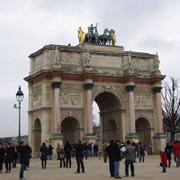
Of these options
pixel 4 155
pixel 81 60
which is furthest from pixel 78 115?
pixel 4 155

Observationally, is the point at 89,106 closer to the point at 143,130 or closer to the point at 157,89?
the point at 143,130

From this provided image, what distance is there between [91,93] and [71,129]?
4886 millimetres

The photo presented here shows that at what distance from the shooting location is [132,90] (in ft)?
133

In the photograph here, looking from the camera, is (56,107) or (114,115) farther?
(114,115)

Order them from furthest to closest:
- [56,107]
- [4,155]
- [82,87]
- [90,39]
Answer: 1. [90,39]
2. [82,87]
3. [56,107]
4. [4,155]

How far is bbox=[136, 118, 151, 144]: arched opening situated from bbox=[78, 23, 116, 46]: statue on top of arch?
10.1 m

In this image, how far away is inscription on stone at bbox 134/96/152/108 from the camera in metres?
41.6

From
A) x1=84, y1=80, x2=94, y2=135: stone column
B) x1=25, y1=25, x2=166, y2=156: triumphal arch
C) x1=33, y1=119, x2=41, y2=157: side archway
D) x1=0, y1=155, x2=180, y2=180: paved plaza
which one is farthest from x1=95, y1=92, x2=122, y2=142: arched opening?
x1=0, y1=155, x2=180, y2=180: paved plaza

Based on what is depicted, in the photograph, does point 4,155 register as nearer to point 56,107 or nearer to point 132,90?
point 56,107

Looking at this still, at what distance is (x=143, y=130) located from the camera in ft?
141

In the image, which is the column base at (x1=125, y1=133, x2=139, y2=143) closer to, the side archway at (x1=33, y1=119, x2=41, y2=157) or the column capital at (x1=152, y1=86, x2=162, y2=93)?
the column capital at (x1=152, y1=86, x2=162, y2=93)

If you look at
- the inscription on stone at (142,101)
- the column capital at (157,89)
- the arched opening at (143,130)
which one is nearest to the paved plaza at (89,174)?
the inscription on stone at (142,101)

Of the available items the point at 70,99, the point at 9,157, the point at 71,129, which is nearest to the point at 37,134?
the point at 71,129

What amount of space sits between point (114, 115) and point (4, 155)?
23.8 metres
